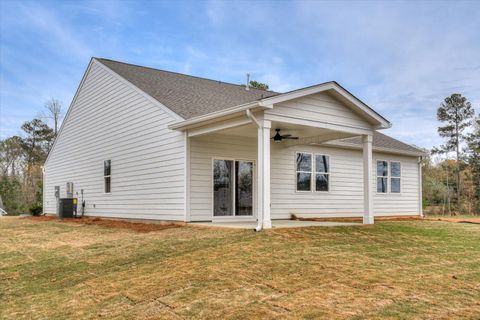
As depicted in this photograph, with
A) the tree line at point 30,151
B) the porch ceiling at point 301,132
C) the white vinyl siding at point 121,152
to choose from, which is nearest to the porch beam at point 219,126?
the porch ceiling at point 301,132

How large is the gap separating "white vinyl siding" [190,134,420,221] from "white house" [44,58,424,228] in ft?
0.11

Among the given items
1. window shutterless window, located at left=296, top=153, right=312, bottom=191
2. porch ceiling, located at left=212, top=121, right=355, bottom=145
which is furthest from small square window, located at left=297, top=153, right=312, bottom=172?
porch ceiling, located at left=212, top=121, right=355, bottom=145

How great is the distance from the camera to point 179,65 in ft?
89.1

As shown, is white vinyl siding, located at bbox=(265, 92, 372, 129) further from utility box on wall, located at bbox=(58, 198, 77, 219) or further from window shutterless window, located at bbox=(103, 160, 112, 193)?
utility box on wall, located at bbox=(58, 198, 77, 219)

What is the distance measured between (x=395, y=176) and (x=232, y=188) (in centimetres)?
831

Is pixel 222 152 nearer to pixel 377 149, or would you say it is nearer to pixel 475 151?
pixel 377 149

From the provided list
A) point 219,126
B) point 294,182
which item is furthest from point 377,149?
point 219,126

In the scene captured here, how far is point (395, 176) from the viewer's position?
17.5 metres

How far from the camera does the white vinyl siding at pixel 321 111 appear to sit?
31.9 ft

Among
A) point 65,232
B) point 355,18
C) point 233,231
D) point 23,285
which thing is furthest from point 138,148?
point 355,18

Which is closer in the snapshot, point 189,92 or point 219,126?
point 219,126

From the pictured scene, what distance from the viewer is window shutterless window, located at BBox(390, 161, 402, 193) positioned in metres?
17.4

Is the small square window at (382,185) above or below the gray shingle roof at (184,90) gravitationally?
below

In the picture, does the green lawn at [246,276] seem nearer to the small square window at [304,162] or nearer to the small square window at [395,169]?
the small square window at [304,162]
